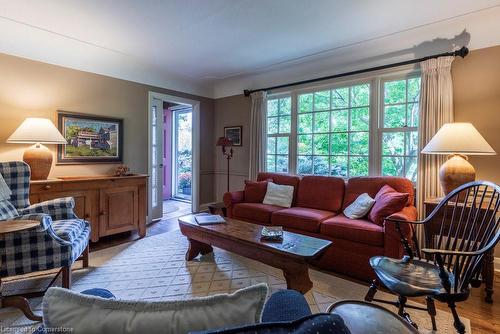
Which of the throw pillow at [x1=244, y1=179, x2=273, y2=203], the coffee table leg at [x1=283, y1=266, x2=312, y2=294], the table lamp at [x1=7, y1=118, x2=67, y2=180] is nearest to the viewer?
the coffee table leg at [x1=283, y1=266, x2=312, y2=294]

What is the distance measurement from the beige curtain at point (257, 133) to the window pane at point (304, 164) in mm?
624

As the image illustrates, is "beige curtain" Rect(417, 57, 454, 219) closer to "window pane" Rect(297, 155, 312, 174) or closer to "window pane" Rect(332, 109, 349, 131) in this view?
"window pane" Rect(332, 109, 349, 131)

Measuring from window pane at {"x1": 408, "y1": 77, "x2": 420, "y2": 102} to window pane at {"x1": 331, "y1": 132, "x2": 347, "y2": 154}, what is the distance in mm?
882

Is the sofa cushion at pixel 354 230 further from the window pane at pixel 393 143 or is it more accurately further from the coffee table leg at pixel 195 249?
the coffee table leg at pixel 195 249

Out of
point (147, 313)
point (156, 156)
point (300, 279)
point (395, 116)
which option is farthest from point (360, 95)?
point (147, 313)

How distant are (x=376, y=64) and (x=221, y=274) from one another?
3.10 metres

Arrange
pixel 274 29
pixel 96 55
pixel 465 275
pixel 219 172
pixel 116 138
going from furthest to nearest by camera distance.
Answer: pixel 219 172
pixel 116 138
pixel 96 55
pixel 274 29
pixel 465 275

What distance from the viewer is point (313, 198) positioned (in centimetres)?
340

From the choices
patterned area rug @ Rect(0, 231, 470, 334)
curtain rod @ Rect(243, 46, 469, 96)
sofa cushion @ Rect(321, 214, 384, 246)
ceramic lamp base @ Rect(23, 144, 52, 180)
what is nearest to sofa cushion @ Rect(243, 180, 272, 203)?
patterned area rug @ Rect(0, 231, 470, 334)

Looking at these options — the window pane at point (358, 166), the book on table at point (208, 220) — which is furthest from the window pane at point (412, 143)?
the book on table at point (208, 220)

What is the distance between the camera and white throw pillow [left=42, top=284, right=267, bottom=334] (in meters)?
0.56

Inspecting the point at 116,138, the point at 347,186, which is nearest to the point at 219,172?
the point at 116,138

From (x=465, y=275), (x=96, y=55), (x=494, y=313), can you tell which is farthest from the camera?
(x=96, y=55)

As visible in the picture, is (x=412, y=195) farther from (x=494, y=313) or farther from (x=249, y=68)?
(x=249, y=68)
